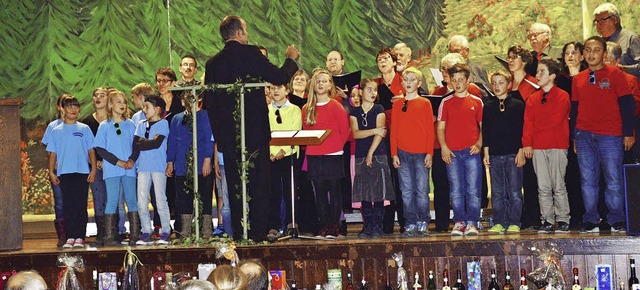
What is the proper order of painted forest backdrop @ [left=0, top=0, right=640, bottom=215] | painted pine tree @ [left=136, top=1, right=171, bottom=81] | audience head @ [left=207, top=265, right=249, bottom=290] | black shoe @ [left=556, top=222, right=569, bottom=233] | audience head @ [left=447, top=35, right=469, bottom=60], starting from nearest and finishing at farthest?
audience head @ [left=207, top=265, right=249, bottom=290]
black shoe @ [left=556, top=222, right=569, bottom=233]
audience head @ [left=447, top=35, right=469, bottom=60]
painted forest backdrop @ [left=0, top=0, right=640, bottom=215]
painted pine tree @ [left=136, top=1, right=171, bottom=81]

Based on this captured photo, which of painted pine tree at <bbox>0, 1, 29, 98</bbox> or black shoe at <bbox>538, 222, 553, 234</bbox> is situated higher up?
painted pine tree at <bbox>0, 1, 29, 98</bbox>

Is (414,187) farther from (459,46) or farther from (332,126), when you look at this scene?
(459,46)

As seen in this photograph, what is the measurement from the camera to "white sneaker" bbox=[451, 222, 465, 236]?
7457mm

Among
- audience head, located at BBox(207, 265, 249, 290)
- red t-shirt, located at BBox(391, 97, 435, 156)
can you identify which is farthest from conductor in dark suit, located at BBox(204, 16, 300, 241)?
audience head, located at BBox(207, 265, 249, 290)

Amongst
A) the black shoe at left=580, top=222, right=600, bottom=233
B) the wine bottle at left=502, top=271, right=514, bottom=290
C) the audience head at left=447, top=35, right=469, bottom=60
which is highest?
the audience head at left=447, top=35, right=469, bottom=60

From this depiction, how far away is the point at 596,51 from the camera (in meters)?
7.36

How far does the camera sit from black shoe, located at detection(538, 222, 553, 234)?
736 centimetres

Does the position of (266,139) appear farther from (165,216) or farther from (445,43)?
(445,43)

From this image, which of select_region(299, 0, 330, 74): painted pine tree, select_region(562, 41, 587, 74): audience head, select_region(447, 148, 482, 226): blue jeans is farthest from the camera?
select_region(299, 0, 330, 74): painted pine tree

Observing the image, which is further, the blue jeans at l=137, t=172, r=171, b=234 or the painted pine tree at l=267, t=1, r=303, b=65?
the painted pine tree at l=267, t=1, r=303, b=65

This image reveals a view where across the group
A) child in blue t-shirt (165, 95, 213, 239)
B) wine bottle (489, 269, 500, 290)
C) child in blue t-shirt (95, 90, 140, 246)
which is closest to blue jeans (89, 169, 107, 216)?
child in blue t-shirt (95, 90, 140, 246)

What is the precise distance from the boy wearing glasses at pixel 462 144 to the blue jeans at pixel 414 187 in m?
0.20

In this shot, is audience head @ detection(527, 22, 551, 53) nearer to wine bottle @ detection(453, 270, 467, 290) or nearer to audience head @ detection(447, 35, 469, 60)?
audience head @ detection(447, 35, 469, 60)

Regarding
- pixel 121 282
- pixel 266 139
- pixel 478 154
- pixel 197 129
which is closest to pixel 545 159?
pixel 478 154
